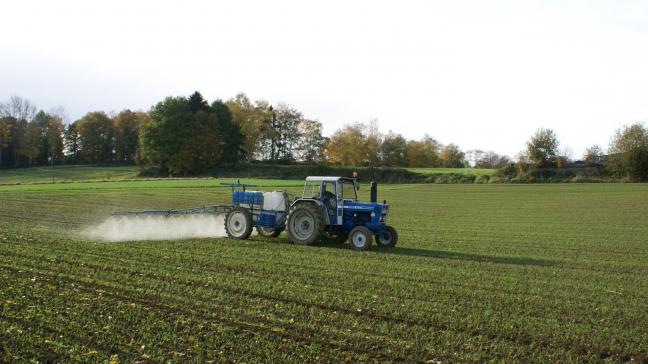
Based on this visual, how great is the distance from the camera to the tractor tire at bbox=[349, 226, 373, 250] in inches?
599

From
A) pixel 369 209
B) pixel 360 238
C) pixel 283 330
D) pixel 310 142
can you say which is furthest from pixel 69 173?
pixel 283 330

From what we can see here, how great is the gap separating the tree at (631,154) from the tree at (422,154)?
111ft

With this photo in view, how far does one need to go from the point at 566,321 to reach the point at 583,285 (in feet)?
10.8

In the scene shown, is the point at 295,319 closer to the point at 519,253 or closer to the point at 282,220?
the point at 282,220

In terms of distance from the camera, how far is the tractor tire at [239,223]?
16719 mm

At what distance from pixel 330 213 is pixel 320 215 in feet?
1.78

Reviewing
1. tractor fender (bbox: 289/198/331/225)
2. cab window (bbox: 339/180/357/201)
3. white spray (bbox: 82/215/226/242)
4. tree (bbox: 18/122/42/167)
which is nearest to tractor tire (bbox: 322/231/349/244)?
tractor fender (bbox: 289/198/331/225)

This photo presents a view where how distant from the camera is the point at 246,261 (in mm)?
12758

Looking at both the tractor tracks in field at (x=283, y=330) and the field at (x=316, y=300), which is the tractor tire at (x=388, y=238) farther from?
the tractor tracks in field at (x=283, y=330)

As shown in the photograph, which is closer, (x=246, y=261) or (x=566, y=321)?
(x=566, y=321)

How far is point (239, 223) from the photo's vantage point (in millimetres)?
16953

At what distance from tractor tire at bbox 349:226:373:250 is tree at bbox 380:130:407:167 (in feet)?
248

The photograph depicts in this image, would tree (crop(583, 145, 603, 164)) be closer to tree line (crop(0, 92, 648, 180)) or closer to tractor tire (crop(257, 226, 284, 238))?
tree line (crop(0, 92, 648, 180))

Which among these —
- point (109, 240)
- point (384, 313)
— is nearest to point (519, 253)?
point (384, 313)
